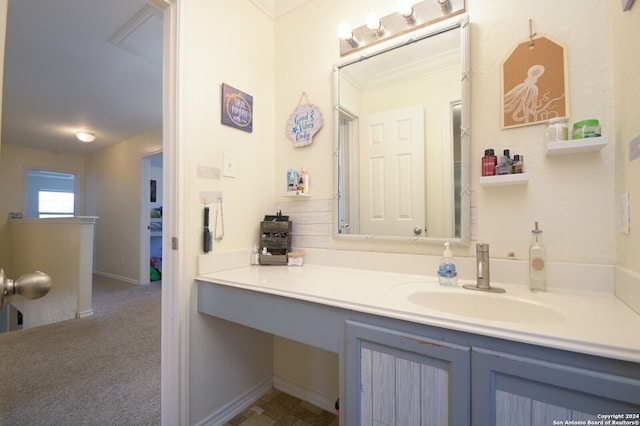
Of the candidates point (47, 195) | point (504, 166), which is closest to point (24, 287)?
point (504, 166)

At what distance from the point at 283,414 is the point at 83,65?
3.24 meters

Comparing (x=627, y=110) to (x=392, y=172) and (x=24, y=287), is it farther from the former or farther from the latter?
(x=24, y=287)

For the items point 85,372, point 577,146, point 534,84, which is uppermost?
point 534,84

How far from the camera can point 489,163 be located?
3.58ft

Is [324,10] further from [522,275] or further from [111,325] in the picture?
[111,325]

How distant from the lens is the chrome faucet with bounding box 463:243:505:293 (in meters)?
1.04

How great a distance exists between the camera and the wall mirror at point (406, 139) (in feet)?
3.99

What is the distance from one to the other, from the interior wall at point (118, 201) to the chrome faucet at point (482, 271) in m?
4.40

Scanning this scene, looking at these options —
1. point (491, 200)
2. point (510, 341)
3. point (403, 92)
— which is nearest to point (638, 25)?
point (491, 200)

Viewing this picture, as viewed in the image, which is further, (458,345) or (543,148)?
(543,148)

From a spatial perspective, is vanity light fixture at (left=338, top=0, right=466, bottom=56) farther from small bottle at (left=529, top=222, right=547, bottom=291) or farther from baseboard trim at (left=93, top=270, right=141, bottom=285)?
baseboard trim at (left=93, top=270, right=141, bottom=285)

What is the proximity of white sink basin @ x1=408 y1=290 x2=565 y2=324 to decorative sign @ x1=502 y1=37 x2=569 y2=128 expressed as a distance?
0.69 m

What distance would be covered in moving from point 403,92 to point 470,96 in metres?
0.32

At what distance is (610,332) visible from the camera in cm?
63
